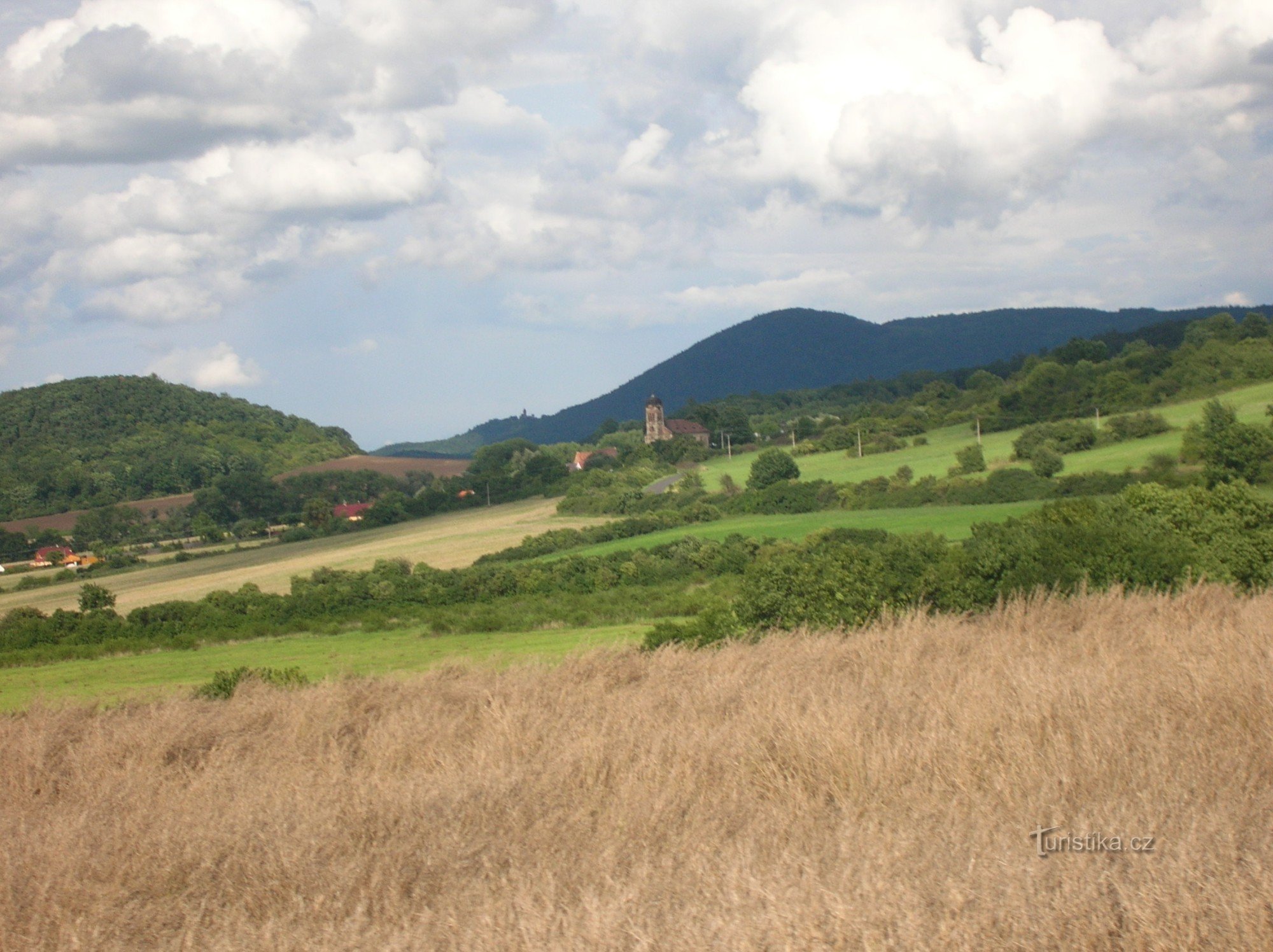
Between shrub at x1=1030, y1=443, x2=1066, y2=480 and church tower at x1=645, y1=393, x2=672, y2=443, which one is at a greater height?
church tower at x1=645, y1=393, x2=672, y2=443

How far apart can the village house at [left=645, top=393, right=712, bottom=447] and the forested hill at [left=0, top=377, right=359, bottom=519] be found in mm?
32618

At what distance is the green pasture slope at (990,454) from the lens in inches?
2004

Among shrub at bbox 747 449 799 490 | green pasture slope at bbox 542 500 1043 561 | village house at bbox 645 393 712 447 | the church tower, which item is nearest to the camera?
green pasture slope at bbox 542 500 1043 561

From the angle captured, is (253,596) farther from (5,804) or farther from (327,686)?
(5,804)

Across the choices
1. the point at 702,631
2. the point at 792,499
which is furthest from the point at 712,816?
the point at 792,499

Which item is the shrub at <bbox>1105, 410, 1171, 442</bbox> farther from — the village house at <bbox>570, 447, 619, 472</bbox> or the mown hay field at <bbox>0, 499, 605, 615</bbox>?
the village house at <bbox>570, 447, 619, 472</bbox>

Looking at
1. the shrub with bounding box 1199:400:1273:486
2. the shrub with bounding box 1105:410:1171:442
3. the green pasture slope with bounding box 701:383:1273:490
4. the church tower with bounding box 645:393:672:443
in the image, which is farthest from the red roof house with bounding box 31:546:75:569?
the church tower with bounding box 645:393:672:443

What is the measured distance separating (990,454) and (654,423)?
6267 centimetres

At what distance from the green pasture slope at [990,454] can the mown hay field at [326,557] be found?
1465 cm

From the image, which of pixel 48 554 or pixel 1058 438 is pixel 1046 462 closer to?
pixel 1058 438

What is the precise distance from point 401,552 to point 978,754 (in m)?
51.7

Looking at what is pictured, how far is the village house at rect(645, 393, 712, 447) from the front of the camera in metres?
106

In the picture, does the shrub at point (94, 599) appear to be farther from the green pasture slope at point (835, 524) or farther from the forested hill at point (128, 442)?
the forested hill at point (128, 442)

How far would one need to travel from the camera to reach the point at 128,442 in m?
85.3
